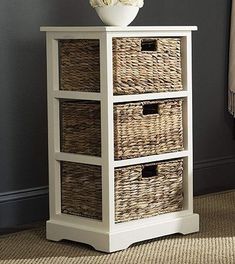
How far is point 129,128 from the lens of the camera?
279 cm

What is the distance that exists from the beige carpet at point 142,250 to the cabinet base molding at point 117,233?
2 cm

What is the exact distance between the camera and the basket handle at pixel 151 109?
288 cm

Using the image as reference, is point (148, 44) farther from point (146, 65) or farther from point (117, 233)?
point (117, 233)

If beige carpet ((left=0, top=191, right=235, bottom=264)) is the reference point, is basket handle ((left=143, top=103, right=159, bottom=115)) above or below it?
above

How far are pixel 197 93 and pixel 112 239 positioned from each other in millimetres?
1183

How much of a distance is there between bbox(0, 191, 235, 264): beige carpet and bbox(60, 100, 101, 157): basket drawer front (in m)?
0.34

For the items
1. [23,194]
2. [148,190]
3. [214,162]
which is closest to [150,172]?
[148,190]

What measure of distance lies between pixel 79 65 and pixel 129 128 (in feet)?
0.92

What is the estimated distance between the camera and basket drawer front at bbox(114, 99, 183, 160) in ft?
9.07

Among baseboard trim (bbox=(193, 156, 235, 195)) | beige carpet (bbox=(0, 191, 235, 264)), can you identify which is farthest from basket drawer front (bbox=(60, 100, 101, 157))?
baseboard trim (bbox=(193, 156, 235, 195))

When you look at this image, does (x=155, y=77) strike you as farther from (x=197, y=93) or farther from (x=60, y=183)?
(x=197, y=93)

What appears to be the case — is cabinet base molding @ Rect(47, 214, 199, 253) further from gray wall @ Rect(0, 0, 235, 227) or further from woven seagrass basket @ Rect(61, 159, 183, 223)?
gray wall @ Rect(0, 0, 235, 227)

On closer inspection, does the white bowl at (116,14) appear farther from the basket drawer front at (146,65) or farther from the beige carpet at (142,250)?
the beige carpet at (142,250)

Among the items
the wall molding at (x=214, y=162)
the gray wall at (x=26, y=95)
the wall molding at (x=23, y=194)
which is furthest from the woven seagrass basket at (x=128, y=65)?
the wall molding at (x=214, y=162)
